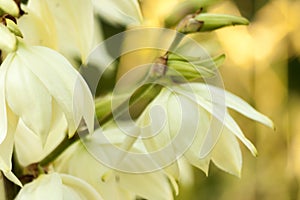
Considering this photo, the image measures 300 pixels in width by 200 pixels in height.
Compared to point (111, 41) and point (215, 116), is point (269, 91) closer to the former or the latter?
point (111, 41)

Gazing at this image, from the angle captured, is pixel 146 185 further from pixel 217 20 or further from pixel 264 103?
pixel 264 103

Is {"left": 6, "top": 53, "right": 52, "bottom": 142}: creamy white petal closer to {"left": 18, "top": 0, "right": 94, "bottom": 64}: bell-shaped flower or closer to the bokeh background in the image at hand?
{"left": 18, "top": 0, "right": 94, "bottom": 64}: bell-shaped flower

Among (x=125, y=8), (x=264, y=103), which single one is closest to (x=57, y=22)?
(x=125, y=8)

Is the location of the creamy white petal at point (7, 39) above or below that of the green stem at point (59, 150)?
above

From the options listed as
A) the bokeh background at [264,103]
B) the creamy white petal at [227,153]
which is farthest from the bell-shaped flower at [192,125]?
the bokeh background at [264,103]

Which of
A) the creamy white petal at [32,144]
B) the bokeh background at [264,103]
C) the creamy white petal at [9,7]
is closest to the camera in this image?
the creamy white petal at [9,7]

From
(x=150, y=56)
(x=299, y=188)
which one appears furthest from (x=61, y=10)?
(x=299, y=188)

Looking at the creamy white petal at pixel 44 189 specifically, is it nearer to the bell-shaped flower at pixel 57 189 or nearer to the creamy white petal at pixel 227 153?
the bell-shaped flower at pixel 57 189
